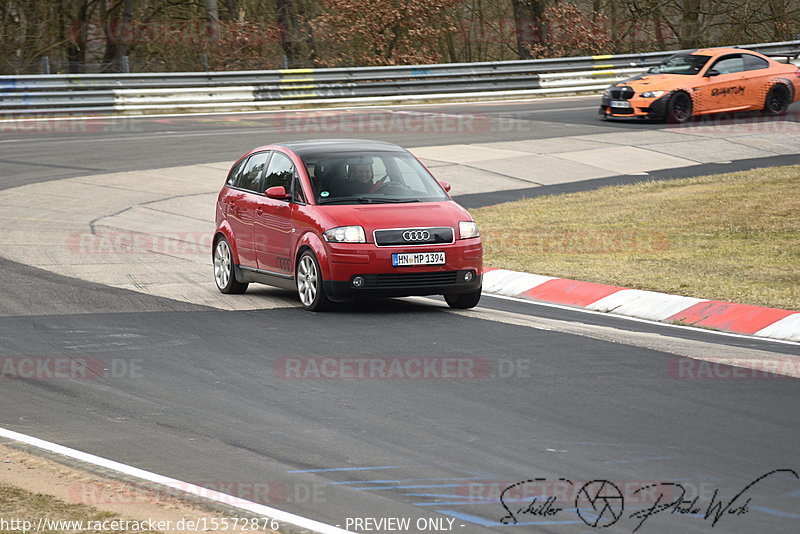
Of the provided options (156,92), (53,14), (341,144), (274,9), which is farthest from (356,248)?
(274,9)

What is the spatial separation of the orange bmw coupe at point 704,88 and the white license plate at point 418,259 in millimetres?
19307

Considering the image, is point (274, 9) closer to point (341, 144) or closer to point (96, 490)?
point (341, 144)

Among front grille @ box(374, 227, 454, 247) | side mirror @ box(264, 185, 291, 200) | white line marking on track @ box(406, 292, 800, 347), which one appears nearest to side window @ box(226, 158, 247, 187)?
side mirror @ box(264, 185, 291, 200)

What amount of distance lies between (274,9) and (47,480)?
4047 centimetres

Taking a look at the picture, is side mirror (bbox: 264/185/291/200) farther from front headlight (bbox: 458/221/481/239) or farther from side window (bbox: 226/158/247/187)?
front headlight (bbox: 458/221/481/239)

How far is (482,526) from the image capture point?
5582 millimetres

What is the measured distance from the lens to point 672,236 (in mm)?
17219

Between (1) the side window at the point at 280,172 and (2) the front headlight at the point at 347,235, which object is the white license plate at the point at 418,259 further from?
(1) the side window at the point at 280,172

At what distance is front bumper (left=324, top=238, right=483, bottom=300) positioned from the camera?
11.6 m

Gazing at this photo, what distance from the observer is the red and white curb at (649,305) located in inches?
450

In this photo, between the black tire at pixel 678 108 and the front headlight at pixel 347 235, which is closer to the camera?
the front headlight at pixel 347 235

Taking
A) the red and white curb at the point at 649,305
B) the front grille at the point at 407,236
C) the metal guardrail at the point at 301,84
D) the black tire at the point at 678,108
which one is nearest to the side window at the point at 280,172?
the front grille at the point at 407,236

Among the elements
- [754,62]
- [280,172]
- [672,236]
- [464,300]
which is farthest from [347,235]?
[754,62]

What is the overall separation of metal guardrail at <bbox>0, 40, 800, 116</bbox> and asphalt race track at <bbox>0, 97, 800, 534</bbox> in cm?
1975
